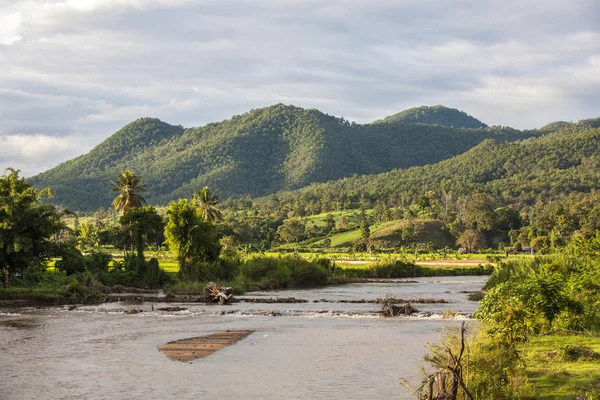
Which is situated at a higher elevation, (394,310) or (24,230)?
(24,230)

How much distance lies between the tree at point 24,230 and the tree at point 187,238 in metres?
16.3

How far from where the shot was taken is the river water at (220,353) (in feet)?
99.2

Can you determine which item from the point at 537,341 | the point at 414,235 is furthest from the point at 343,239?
the point at 537,341

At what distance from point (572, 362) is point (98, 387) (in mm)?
19851

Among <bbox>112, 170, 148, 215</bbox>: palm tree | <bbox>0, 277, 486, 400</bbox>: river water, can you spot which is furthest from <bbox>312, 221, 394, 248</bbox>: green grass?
<bbox>0, 277, 486, 400</bbox>: river water

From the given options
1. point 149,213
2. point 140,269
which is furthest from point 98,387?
point 149,213

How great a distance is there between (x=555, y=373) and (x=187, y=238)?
65693mm

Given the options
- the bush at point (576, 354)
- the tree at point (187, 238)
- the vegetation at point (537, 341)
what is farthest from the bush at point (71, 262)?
the bush at point (576, 354)

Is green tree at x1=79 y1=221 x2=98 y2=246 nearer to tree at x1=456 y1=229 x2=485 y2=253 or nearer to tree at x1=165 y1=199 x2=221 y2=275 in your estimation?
tree at x1=165 y1=199 x2=221 y2=275

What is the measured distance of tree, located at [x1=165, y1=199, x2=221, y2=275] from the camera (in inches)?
3442

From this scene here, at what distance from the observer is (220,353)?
129 ft

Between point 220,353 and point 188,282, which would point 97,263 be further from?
point 220,353

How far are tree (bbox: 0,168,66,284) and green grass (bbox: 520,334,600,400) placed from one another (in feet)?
171

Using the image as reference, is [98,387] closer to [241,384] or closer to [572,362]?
[241,384]
